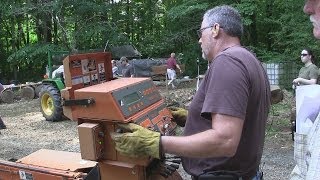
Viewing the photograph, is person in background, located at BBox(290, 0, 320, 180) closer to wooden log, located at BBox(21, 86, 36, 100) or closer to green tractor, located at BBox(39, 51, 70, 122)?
green tractor, located at BBox(39, 51, 70, 122)

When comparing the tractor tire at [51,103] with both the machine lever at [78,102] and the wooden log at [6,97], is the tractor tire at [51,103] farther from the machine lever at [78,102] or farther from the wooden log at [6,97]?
the machine lever at [78,102]

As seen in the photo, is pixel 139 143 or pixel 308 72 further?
pixel 308 72

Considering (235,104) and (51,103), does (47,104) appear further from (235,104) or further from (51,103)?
(235,104)

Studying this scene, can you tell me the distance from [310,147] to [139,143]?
3.15ft

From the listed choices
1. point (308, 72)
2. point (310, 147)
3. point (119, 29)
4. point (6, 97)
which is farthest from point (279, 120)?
point (119, 29)

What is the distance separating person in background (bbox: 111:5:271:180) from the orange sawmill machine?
0.22 meters

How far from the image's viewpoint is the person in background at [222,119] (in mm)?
1812

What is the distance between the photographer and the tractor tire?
984 centimetres

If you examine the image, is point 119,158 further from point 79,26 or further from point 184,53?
point 184,53

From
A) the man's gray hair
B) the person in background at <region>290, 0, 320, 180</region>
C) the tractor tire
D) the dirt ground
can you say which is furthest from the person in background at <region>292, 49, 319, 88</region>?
the tractor tire

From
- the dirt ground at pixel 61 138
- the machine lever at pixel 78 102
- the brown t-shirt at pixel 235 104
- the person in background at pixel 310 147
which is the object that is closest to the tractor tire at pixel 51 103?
the dirt ground at pixel 61 138

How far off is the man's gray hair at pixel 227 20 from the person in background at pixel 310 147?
0.69m

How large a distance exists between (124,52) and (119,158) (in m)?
17.5

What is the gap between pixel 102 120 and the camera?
2.40 meters
